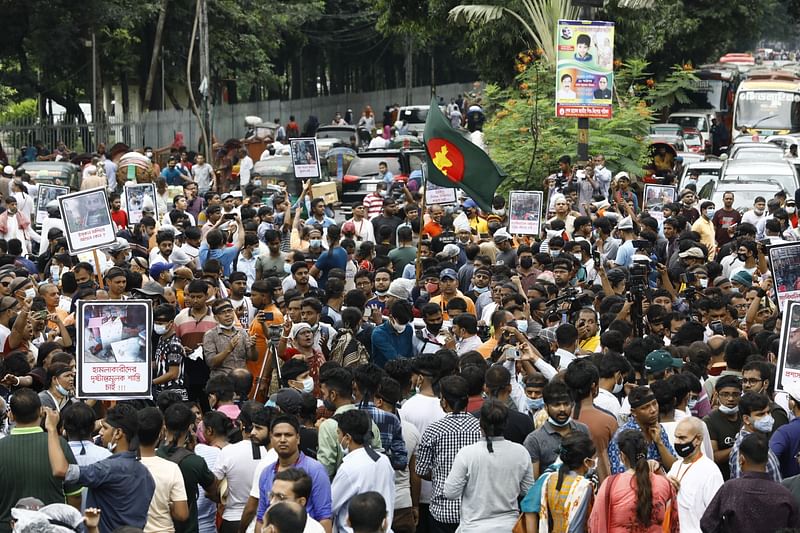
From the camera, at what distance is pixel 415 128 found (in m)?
45.4

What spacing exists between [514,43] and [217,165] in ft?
28.4

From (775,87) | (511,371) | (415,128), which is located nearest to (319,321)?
(511,371)

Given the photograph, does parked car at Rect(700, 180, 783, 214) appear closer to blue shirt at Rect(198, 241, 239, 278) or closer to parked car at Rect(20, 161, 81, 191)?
blue shirt at Rect(198, 241, 239, 278)

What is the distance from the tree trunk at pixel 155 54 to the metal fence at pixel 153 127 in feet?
2.36

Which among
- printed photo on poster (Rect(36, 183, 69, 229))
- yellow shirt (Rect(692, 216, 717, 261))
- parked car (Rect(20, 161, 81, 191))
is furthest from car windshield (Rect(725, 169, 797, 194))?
parked car (Rect(20, 161, 81, 191))

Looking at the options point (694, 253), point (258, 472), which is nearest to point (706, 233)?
point (694, 253)

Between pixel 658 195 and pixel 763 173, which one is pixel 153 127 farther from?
pixel 658 195

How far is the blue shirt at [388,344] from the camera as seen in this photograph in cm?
1073

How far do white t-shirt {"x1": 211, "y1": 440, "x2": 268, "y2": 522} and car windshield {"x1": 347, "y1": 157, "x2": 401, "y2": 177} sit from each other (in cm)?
1926

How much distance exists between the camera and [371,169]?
2722cm

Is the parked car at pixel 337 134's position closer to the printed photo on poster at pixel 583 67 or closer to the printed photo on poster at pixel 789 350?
the printed photo on poster at pixel 583 67

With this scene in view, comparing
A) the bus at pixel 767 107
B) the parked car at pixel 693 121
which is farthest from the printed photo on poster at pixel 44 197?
the bus at pixel 767 107

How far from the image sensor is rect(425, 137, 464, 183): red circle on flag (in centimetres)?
1466

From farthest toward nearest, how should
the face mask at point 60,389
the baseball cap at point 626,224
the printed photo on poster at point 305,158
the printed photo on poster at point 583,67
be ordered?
the printed photo on poster at point 583,67 → the printed photo on poster at point 305,158 → the baseball cap at point 626,224 → the face mask at point 60,389
